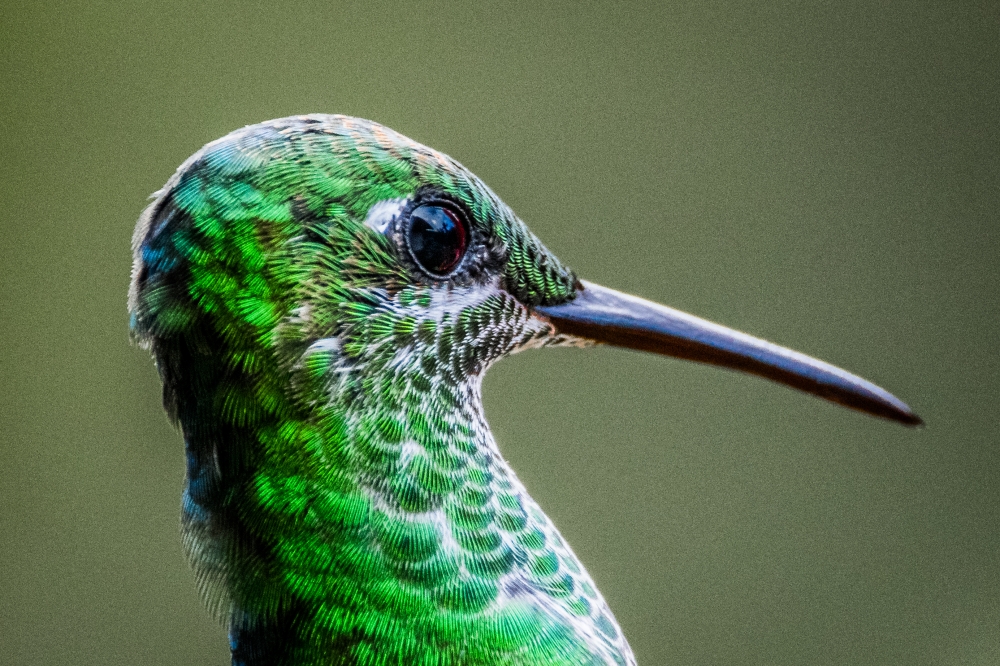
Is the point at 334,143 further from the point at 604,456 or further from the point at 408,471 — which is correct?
the point at 604,456

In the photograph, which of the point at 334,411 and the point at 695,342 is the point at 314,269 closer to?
the point at 334,411

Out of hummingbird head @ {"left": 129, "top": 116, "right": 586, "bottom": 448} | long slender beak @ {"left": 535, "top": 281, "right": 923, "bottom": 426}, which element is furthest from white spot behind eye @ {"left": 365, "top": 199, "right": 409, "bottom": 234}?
long slender beak @ {"left": 535, "top": 281, "right": 923, "bottom": 426}

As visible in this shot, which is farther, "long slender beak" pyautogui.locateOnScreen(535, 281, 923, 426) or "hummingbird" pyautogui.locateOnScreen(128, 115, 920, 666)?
"long slender beak" pyautogui.locateOnScreen(535, 281, 923, 426)

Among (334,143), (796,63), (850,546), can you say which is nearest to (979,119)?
(796,63)

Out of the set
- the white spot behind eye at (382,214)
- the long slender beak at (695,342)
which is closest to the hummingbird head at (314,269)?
the white spot behind eye at (382,214)

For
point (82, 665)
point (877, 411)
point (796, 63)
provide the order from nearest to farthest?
1. point (877, 411)
2. point (82, 665)
3. point (796, 63)

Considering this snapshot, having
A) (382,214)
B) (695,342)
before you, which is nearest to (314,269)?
(382,214)

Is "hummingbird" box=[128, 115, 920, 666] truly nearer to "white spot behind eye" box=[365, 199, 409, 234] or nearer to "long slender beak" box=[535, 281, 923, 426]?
"white spot behind eye" box=[365, 199, 409, 234]
